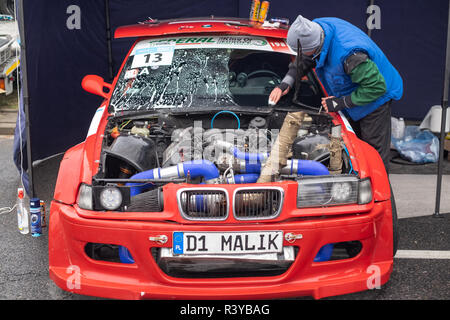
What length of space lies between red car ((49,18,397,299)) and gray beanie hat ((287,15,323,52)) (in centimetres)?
65

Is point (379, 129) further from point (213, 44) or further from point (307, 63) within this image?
point (213, 44)

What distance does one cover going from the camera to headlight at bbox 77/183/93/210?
104 inches

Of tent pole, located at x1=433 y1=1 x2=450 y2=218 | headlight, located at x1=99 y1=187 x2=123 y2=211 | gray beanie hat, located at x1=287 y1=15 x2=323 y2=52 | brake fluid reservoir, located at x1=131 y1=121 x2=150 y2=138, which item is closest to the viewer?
headlight, located at x1=99 y1=187 x2=123 y2=211

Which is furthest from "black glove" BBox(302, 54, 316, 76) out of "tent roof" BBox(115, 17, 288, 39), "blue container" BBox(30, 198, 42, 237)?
"blue container" BBox(30, 198, 42, 237)

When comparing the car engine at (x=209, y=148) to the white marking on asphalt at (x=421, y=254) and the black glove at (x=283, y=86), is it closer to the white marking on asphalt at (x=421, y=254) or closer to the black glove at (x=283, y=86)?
the black glove at (x=283, y=86)

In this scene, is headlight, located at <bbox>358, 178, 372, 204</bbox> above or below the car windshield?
below

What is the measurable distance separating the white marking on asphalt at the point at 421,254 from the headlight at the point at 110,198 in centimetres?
209

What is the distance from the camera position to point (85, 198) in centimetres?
264

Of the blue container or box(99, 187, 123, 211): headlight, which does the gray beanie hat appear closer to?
box(99, 187, 123, 211): headlight

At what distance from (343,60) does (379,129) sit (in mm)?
660

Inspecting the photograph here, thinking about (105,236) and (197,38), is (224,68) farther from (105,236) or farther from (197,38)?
(105,236)

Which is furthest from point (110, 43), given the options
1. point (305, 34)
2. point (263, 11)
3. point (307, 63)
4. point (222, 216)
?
point (222, 216)

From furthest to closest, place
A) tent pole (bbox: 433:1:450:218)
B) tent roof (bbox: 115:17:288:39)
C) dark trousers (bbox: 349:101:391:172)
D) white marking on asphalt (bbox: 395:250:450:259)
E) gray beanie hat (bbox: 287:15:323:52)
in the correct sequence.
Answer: tent pole (bbox: 433:1:450:218), tent roof (bbox: 115:17:288:39), dark trousers (bbox: 349:101:391:172), white marking on asphalt (bbox: 395:250:450:259), gray beanie hat (bbox: 287:15:323:52)
